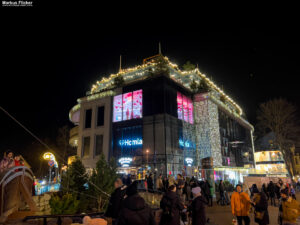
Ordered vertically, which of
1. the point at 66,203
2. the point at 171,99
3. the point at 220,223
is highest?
the point at 171,99

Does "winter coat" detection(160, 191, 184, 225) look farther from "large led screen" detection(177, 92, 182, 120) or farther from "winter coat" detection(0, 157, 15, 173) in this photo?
"large led screen" detection(177, 92, 182, 120)

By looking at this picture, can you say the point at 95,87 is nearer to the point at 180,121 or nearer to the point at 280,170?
the point at 180,121

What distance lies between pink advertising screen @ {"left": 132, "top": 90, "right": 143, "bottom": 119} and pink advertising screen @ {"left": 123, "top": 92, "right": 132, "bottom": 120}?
2.00 ft

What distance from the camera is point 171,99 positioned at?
2991 cm

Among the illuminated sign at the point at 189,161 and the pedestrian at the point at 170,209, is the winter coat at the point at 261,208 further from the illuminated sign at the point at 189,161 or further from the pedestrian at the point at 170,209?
the illuminated sign at the point at 189,161

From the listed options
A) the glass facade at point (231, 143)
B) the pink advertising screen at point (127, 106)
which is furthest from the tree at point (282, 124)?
the pink advertising screen at point (127, 106)

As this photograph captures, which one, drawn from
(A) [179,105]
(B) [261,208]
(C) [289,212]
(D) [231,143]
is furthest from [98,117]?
(C) [289,212]

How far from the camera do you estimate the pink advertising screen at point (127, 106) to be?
3108 centimetres

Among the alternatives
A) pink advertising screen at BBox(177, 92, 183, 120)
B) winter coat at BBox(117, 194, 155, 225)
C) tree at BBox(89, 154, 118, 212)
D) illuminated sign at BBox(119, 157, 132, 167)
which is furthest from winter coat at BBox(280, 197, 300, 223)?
pink advertising screen at BBox(177, 92, 183, 120)

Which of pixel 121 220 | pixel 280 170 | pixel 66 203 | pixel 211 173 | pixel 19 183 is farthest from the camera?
pixel 280 170

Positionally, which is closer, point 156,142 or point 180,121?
point 156,142

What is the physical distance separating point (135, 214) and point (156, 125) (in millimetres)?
24664

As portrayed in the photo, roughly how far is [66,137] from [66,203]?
1669 inches

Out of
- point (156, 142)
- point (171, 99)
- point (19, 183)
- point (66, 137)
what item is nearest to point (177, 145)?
point (156, 142)
